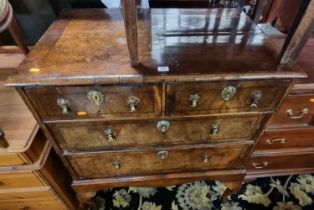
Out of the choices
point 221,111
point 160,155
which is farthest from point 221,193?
point 221,111

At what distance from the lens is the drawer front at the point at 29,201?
1.03 meters

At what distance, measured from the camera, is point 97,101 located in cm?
72

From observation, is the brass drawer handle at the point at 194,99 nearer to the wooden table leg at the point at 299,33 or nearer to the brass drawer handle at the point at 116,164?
the wooden table leg at the point at 299,33

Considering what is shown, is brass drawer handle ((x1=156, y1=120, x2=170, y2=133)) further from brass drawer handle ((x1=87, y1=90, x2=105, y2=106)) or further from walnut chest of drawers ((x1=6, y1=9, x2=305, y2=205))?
brass drawer handle ((x1=87, y1=90, x2=105, y2=106))

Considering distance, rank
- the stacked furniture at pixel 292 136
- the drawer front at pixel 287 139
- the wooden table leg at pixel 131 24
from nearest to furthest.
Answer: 1. the wooden table leg at pixel 131 24
2. the stacked furniture at pixel 292 136
3. the drawer front at pixel 287 139

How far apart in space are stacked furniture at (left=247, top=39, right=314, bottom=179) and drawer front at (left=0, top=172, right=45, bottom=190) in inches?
41.8

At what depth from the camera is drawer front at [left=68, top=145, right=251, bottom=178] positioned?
978mm

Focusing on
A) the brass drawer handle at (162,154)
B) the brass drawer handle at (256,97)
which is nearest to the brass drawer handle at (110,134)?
the brass drawer handle at (162,154)

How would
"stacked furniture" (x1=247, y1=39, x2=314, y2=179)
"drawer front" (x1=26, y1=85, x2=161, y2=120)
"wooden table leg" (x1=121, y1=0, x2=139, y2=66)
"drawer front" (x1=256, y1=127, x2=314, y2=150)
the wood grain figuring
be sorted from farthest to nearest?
the wood grain figuring → "drawer front" (x1=256, y1=127, x2=314, y2=150) → "stacked furniture" (x1=247, y1=39, x2=314, y2=179) → "drawer front" (x1=26, y1=85, x2=161, y2=120) → "wooden table leg" (x1=121, y1=0, x2=139, y2=66)

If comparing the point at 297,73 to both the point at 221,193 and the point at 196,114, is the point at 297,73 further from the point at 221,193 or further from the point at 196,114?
the point at 221,193

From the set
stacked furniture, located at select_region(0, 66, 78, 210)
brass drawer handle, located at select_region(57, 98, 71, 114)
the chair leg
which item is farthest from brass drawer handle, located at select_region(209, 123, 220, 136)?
the chair leg

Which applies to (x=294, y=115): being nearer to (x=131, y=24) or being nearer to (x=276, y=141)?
(x=276, y=141)

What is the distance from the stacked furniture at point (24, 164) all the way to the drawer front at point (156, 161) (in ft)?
0.43


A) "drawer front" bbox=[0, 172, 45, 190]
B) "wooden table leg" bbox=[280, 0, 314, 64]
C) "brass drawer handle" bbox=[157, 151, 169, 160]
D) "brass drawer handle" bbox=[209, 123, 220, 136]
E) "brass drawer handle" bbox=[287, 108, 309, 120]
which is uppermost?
"wooden table leg" bbox=[280, 0, 314, 64]
